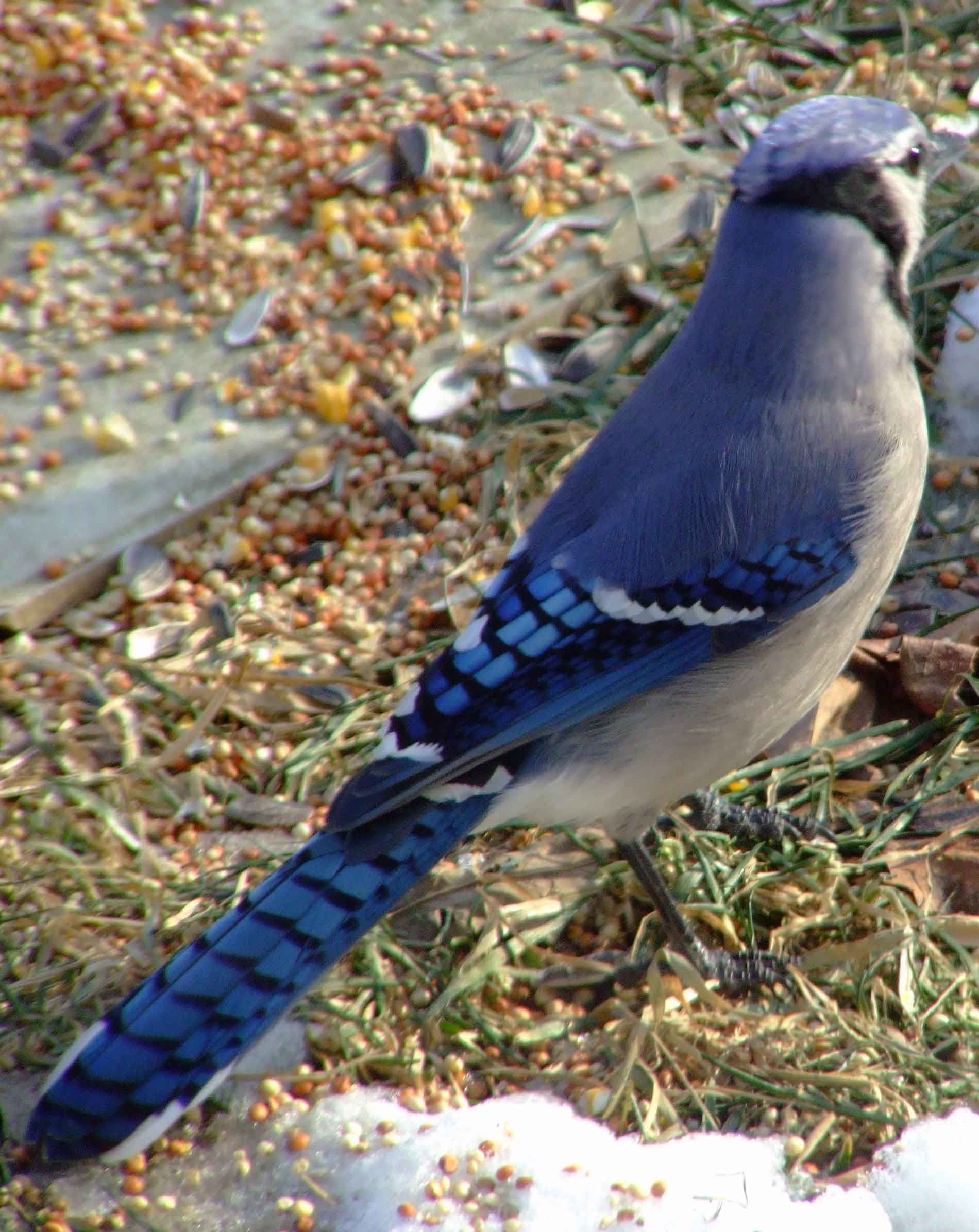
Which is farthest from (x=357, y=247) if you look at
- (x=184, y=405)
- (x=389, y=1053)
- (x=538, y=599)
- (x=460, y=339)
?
(x=389, y=1053)

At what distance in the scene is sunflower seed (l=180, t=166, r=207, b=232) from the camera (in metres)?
3.42

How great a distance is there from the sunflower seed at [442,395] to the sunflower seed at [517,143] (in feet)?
1.89

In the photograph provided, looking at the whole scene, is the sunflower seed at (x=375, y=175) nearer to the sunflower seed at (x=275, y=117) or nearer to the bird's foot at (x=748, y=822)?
the sunflower seed at (x=275, y=117)

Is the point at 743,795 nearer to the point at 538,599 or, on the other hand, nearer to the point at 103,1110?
the point at 538,599

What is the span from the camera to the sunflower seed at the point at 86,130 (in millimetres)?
3586

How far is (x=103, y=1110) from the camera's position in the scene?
→ 1.93 m

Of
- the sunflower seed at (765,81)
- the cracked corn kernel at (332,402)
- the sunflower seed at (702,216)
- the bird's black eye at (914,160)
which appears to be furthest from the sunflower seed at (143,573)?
the sunflower seed at (765,81)

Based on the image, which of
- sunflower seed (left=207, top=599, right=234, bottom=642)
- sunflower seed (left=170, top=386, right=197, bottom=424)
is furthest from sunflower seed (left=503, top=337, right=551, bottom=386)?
sunflower seed (left=207, top=599, right=234, bottom=642)

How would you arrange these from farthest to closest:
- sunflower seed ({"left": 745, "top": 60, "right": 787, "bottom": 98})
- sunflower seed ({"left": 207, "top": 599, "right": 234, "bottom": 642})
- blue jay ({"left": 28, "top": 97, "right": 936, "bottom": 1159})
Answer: sunflower seed ({"left": 745, "top": 60, "right": 787, "bottom": 98}) → sunflower seed ({"left": 207, "top": 599, "right": 234, "bottom": 642}) → blue jay ({"left": 28, "top": 97, "right": 936, "bottom": 1159})

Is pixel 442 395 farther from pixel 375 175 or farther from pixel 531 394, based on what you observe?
pixel 375 175

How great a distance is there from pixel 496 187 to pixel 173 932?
75.2 inches

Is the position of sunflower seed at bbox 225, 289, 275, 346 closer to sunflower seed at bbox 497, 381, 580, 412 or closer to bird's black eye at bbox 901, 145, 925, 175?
sunflower seed at bbox 497, 381, 580, 412

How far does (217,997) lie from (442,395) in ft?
5.04

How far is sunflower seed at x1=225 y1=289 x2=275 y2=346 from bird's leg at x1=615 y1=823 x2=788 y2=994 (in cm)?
148
